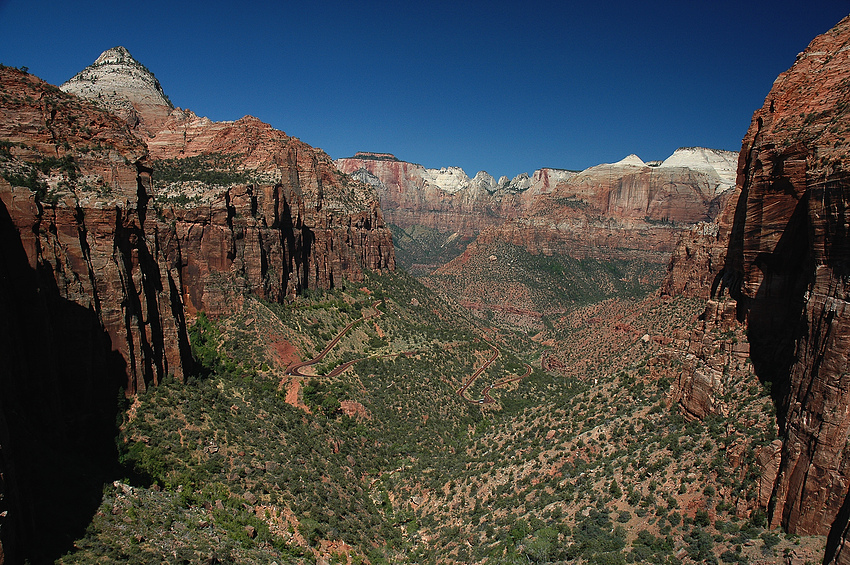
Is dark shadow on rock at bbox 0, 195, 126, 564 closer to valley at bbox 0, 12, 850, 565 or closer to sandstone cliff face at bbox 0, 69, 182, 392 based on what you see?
valley at bbox 0, 12, 850, 565

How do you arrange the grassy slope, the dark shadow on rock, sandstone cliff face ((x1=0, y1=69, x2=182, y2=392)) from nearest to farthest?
the dark shadow on rock
the grassy slope
sandstone cliff face ((x1=0, y1=69, x2=182, y2=392))

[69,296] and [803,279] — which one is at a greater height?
[803,279]

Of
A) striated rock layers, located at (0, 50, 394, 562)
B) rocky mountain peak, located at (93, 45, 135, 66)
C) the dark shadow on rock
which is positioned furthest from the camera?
rocky mountain peak, located at (93, 45, 135, 66)

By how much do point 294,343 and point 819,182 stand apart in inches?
2244

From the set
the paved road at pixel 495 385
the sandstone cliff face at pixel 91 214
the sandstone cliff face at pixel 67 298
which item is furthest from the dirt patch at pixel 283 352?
the paved road at pixel 495 385

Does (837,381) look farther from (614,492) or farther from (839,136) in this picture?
(614,492)

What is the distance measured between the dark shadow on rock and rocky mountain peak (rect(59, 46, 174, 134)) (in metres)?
63.5

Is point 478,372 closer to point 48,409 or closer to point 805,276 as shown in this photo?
point 805,276

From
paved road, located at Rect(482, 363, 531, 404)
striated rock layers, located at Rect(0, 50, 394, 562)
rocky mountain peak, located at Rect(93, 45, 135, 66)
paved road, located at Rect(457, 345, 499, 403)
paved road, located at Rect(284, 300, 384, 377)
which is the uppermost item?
rocky mountain peak, located at Rect(93, 45, 135, 66)

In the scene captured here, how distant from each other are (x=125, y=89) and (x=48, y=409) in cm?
8320

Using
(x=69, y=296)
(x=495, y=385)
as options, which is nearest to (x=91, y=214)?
(x=69, y=296)

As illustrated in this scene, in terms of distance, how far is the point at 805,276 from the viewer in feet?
86.7

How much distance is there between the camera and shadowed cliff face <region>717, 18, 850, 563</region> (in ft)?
68.2

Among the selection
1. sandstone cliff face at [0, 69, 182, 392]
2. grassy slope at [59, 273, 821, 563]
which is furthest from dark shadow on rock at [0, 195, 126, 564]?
grassy slope at [59, 273, 821, 563]
